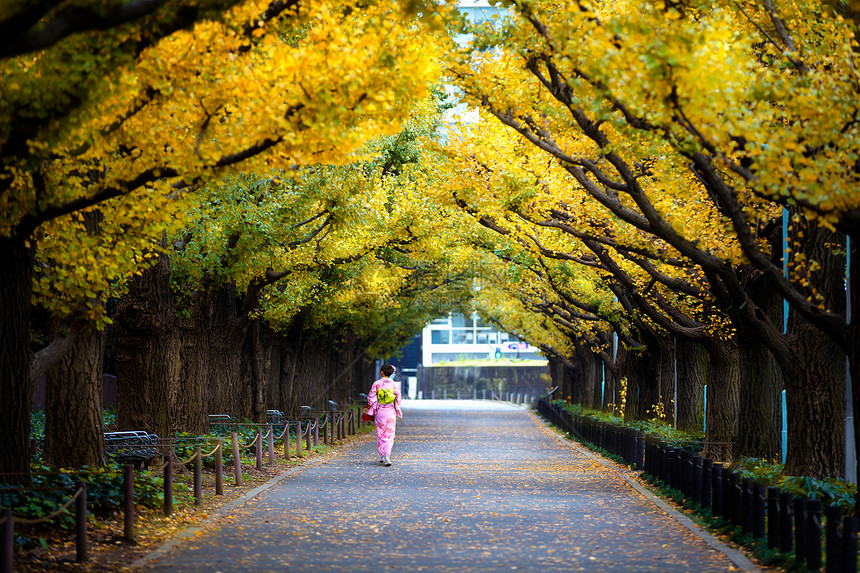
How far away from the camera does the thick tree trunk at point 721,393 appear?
62.1ft

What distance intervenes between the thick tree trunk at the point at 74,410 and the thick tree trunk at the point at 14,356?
2.54 m

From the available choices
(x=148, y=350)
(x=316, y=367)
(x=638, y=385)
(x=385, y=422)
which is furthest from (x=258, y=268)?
(x=316, y=367)

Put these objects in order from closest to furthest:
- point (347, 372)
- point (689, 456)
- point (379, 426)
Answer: point (689, 456) → point (379, 426) → point (347, 372)

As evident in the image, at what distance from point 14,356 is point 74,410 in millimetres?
2995

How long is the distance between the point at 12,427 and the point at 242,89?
4.10m

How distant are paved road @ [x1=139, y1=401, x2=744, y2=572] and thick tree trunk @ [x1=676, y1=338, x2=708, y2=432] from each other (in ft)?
15.1

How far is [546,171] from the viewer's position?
63.6ft

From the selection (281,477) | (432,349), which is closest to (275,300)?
(281,477)

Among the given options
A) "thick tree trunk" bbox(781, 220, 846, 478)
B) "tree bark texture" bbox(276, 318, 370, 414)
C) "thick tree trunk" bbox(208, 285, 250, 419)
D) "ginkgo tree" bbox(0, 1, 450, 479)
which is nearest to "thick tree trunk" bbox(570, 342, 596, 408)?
"tree bark texture" bbox(276, 318, 370, 414)

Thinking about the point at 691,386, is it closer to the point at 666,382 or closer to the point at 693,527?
the point at 666,382

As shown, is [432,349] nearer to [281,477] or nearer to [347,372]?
[347,372]

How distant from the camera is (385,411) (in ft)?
69.5

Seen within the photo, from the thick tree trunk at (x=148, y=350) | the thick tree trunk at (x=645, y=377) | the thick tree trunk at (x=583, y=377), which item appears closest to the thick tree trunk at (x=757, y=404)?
the thick tree trunk at (x=148, y=350)

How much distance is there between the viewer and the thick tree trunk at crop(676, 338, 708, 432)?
24.2 metres
